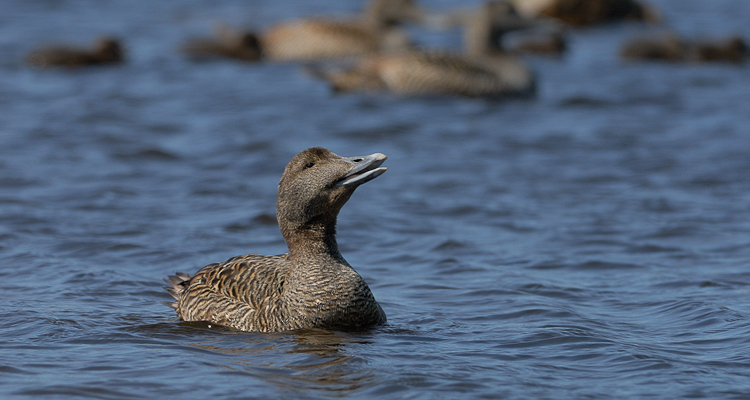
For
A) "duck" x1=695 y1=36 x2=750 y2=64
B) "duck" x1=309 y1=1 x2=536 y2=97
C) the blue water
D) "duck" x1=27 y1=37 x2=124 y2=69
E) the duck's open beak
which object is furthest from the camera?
"duck" x1=695 y1=36 x2=750 y2=64

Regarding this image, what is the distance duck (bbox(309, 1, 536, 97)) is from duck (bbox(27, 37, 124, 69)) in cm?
321

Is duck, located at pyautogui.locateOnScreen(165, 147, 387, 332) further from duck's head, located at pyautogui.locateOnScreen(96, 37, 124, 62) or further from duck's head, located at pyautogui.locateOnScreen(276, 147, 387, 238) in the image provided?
duck's head, located at pyautogui.locateOnScreen(96, 37, 124, 62)

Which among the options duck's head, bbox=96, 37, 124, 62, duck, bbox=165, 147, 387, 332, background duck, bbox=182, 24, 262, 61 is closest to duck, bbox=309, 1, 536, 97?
background duck, bbox=182, 24, 262, 61

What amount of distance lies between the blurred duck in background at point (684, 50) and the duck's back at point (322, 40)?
13.8 ft

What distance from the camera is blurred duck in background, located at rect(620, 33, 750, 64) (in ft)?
55.1

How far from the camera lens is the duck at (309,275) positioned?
5.69m

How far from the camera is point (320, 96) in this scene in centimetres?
1495

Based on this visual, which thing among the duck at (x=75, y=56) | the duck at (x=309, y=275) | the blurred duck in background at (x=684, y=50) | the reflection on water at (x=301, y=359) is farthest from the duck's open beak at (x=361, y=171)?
the blurred duck in background at (x=684, y=50)

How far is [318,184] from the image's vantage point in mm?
5668

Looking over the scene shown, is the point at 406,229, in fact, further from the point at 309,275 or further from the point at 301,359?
the point at 301,359

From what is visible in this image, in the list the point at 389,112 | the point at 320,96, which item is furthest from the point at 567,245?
the point at 320,96

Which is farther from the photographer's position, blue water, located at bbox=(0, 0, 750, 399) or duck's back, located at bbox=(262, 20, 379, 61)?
duck's back, located at bbox=(262, 20, 379, 61)

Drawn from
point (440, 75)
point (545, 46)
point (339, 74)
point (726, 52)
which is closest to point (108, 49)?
point (339, 74)

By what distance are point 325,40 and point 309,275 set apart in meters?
12.1
